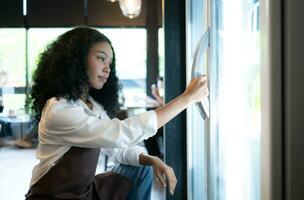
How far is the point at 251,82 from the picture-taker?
42.1 inches

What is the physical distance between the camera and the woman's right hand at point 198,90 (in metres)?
1.31

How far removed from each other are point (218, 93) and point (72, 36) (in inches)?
24.0

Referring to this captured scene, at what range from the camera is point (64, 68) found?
1381 millimetres

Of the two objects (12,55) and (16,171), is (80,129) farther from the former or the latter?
(12,55)

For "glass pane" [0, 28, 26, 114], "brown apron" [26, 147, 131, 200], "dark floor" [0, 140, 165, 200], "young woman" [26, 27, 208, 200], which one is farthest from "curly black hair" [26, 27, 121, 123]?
"glass pane" [0, 28, 26, 114]

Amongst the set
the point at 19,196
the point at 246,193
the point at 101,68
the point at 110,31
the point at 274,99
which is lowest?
the point at 19,196

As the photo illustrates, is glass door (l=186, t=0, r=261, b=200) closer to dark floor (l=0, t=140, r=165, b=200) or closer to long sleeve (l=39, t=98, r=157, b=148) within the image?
long sleeve (l=39, t=98, r=157, b=148)

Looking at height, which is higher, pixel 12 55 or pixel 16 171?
pixel 12 55

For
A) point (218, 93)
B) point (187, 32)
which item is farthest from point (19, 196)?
point (218, 93)

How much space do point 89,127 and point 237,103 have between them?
1.68ft

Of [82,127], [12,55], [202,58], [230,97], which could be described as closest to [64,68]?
[82,127]

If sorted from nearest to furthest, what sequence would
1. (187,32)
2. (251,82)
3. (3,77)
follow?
(251,82)
(187,32)
(3,77)

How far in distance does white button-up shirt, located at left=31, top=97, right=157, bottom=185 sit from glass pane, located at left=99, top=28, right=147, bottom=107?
5.22m

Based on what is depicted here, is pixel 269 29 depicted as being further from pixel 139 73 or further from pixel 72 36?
pixel 139 73
